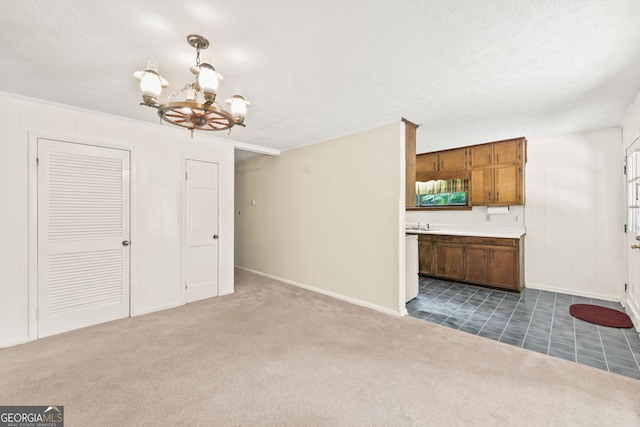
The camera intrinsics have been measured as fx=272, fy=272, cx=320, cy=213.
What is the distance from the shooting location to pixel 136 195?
137 inches

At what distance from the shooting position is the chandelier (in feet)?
5.49

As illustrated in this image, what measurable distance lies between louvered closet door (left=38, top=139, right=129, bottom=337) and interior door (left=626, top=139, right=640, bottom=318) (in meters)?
5.91

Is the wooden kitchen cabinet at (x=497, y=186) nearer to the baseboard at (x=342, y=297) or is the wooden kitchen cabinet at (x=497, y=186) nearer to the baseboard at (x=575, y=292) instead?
the baseboard at (x=575, y=292)

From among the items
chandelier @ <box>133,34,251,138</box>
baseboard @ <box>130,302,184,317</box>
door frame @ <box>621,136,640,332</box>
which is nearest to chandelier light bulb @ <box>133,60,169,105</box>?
chandelier @ <box>133,34,251,138</box>

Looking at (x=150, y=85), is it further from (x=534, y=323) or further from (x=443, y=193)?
(x=443, y=193)

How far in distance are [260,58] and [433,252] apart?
449cm

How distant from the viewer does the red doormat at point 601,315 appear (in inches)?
124

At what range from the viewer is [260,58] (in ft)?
6.68

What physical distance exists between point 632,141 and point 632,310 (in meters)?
1.99

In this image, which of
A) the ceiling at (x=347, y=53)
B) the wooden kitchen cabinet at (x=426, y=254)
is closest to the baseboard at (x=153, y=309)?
the ceiling at (x=347, y=53)

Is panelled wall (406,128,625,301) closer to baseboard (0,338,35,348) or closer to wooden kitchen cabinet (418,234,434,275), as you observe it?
wooden kitchen cabinet (418,234,434,275)

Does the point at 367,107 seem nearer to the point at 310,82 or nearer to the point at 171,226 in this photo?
the point at 310,82

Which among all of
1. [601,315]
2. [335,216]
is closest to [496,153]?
[601,315]

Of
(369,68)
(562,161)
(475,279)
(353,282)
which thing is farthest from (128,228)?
(562,161)
